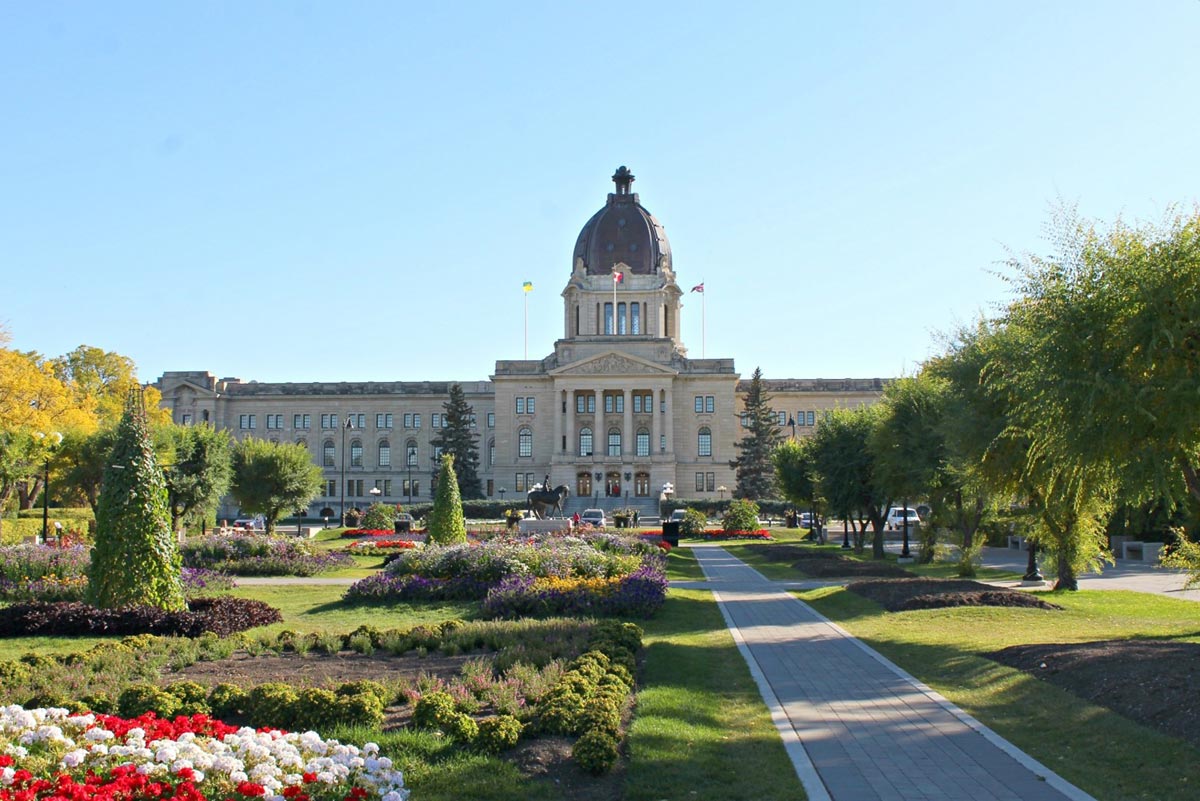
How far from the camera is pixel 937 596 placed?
21.7m

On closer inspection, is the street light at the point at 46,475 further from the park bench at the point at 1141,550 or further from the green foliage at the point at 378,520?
the park bench at the point at 1141,550

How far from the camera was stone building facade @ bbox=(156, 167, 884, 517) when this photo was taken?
104 metres

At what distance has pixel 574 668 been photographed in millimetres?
12086

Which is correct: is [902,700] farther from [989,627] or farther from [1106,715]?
[989,627]

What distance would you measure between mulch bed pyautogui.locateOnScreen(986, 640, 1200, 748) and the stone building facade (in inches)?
3180

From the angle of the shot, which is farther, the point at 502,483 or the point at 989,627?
the point at 502,483

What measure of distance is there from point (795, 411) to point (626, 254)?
24.0 meters

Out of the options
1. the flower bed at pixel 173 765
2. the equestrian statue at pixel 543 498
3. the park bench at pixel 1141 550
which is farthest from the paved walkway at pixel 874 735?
the equestrian statue at pixel 543 498

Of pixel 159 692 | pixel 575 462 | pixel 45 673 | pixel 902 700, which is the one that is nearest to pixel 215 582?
pixel 45 673

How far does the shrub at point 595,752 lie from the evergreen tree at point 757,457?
8291 centimetres

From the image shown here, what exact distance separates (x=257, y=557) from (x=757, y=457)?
6339cm

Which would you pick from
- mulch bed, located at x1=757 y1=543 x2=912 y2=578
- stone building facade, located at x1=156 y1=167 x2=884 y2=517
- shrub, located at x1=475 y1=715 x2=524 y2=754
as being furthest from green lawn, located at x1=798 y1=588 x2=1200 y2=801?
stone building facade, located at x1=156 y1=167 x2=884 y2=517

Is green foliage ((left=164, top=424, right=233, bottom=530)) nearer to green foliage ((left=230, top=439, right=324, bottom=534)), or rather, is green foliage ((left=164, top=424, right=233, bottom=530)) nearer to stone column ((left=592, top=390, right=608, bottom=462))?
green foliage ((left=230, top=439, right=324, bottom=534))

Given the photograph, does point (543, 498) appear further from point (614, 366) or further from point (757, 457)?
point (614, 366)
